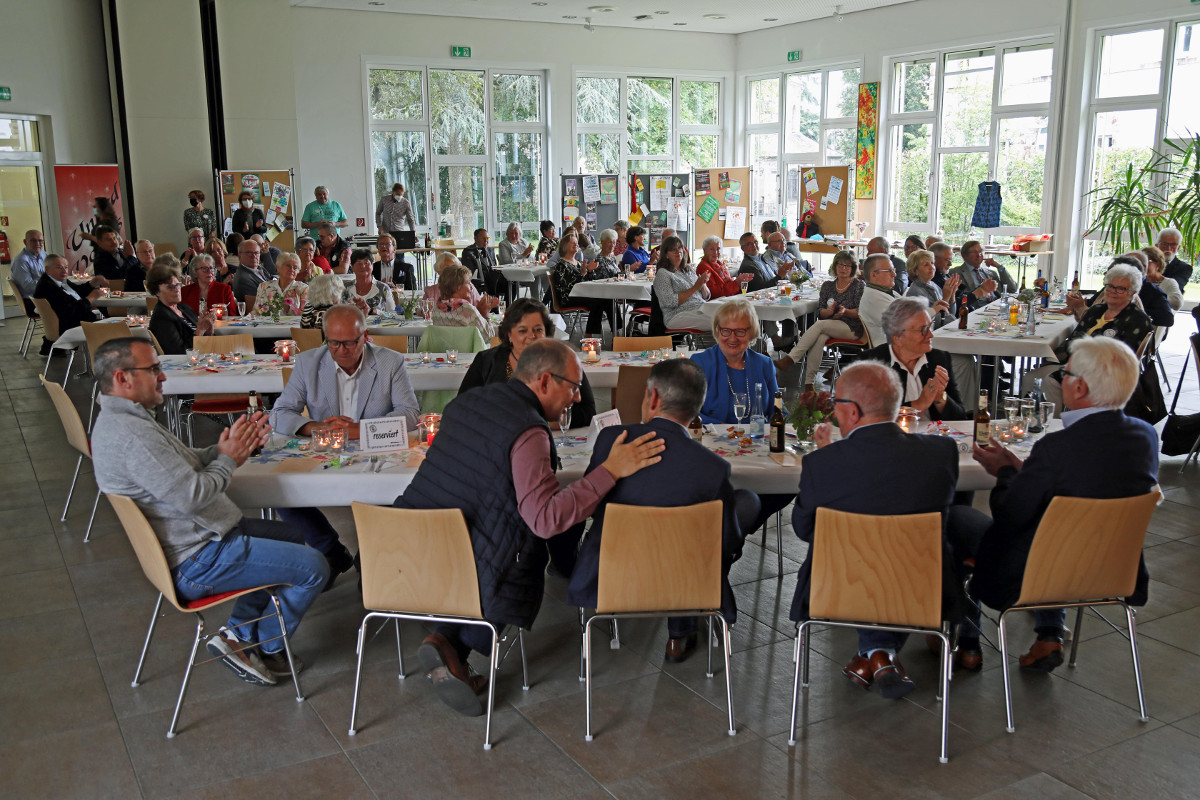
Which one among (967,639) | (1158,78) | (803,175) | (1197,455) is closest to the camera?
(967,639)

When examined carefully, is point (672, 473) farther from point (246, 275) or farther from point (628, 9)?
point (628, 9)

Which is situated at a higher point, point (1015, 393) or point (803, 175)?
point (803, 175)

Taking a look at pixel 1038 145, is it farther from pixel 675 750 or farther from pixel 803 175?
pixel 675 750

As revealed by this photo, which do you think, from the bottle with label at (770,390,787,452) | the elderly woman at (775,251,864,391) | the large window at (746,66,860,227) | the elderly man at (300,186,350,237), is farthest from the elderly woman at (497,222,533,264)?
the bottle with label at (770,390,787,452)

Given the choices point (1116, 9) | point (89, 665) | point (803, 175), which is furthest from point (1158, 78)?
point (89, 665)

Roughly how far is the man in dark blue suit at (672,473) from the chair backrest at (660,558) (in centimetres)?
8

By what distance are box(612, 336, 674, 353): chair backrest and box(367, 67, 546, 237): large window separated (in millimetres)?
10917

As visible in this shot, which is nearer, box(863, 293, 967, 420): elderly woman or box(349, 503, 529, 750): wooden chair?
box(349, 503, 529, 750): wooden chair

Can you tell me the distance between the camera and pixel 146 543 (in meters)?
3.15

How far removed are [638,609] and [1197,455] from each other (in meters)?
4.91

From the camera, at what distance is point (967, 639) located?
3.64 meters

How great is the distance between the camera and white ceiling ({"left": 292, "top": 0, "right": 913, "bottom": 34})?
14695 mm

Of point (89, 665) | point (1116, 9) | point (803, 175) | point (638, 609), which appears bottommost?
point (89, 665)

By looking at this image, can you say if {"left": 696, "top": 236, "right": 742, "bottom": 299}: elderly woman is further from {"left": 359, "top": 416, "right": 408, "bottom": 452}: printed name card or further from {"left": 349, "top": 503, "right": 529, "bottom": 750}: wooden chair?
{"left": 349, "top": 503, "right": 529, "bottom": 750}: wooden chair
